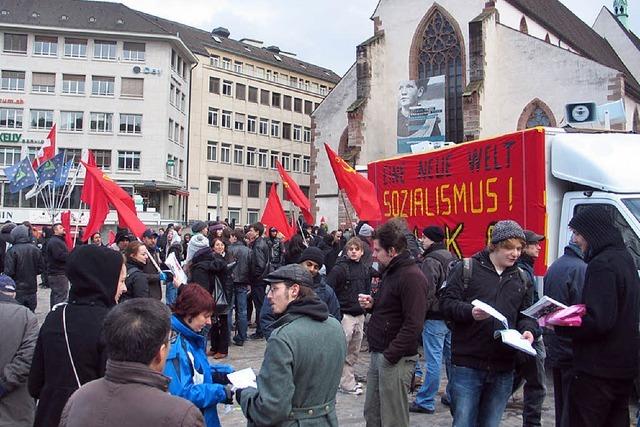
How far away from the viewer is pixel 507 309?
417 cm

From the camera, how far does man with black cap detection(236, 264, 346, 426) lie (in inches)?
119

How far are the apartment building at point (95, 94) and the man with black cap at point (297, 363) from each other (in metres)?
42.2

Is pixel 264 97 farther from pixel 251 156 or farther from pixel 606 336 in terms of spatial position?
pixel 606 336

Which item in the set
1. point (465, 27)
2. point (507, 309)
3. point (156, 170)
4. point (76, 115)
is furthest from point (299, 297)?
point (76, 115)

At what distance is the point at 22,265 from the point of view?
921cm

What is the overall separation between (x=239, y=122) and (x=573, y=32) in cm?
2819

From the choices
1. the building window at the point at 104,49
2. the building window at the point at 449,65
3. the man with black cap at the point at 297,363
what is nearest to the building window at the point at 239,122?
the building window at the point at 104,49

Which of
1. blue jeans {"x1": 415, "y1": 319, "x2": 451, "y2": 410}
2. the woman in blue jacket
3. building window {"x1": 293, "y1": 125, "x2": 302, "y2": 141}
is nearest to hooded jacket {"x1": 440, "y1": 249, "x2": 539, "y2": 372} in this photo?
the woman in blue jacket

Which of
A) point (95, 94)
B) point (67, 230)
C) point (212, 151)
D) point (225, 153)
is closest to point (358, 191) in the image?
point (67, 230)

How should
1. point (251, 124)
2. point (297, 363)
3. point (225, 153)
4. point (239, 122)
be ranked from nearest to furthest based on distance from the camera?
point (297, 363), point (225, 153), point (239, 122), point (251, 124)

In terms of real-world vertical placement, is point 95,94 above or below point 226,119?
above

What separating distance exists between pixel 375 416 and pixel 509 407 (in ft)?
8.90

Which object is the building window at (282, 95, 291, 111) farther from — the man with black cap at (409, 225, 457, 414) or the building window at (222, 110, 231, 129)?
the man with black cap at (409, 225, 457, 414)

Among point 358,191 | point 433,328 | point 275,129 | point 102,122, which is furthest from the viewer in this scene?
point 275,129
